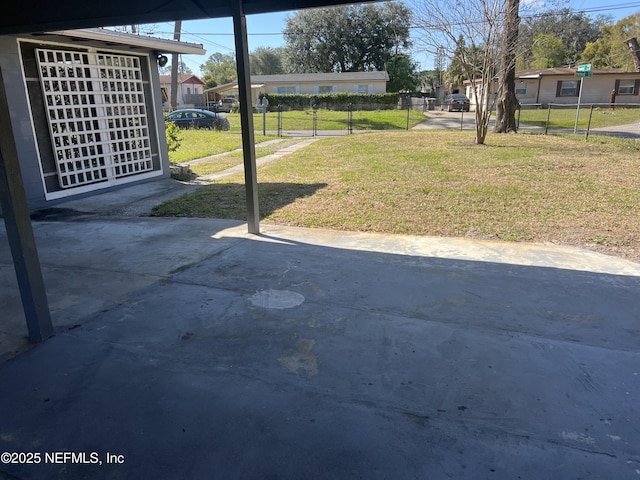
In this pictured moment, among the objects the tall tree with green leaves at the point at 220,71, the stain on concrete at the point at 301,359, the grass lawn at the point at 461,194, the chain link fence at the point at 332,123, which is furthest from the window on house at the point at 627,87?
the tall tree with green leaves at the point at 220,71

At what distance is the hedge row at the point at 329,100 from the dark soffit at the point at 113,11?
32.7 metres

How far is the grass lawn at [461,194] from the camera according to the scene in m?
6.25

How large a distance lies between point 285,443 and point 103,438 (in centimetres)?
98

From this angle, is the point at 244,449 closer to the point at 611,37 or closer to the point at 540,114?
the point at 540,114

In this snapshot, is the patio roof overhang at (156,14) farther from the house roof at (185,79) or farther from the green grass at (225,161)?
the house roof at (185,79)

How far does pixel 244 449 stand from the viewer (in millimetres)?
2301

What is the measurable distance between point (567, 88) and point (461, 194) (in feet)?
115

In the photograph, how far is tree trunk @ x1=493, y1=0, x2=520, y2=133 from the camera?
45.4ft

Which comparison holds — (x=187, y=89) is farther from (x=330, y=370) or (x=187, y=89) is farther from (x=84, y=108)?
(x=330, y=370)

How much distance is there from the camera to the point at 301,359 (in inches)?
123

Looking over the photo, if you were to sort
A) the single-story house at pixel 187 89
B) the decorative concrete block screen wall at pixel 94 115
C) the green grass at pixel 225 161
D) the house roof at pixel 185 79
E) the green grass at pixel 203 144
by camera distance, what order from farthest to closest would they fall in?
the house roof at pixel 185 79 → the single-story house at pixel 187 89 → the green grass at pixel 203 144 → the green grass at pixel 225 161 → the decorative concrete block screen wall at pixel 94 115

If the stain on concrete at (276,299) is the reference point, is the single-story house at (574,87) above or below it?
above

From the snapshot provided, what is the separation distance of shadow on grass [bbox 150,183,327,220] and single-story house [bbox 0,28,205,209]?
199cm

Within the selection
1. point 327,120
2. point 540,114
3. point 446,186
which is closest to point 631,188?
point 446,186
